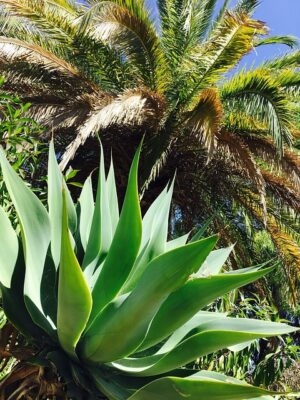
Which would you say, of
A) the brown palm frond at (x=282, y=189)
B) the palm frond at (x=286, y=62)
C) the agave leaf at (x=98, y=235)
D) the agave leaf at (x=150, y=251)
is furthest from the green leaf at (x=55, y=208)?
the palm frond at (x=286, y=62)

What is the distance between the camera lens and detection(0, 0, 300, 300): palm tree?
577cm

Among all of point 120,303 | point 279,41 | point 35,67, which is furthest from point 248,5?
point 120,303

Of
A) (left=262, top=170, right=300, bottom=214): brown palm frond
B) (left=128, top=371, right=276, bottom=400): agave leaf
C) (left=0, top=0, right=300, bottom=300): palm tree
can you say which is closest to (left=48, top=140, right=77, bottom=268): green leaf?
(left=128, top=371, right=276, bottom=400): agave leaf

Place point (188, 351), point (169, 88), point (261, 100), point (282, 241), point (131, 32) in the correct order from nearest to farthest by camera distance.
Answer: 1. point (188, 351)
2. point (261, 100)
3. point (131, 32)
4. point (169, 88)
5. point (282, 241)

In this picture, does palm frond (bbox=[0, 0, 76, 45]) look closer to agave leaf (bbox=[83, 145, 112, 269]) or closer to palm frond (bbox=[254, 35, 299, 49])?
palm frond (bbox=[254, 35, 299, 49])

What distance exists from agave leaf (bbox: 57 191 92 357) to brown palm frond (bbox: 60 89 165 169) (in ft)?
12.3

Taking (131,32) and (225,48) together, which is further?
(131,32)

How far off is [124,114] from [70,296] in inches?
176

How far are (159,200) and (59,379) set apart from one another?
2.89 feet

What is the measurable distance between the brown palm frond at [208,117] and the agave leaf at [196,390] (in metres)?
4.44

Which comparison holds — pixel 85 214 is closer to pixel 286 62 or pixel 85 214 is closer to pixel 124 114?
pixel 124 114

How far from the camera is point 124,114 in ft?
18.9

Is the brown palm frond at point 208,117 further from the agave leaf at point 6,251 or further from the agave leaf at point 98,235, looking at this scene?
the agave leaf at point 6,251

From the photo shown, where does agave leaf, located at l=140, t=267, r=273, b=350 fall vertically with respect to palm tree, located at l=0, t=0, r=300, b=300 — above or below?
below
